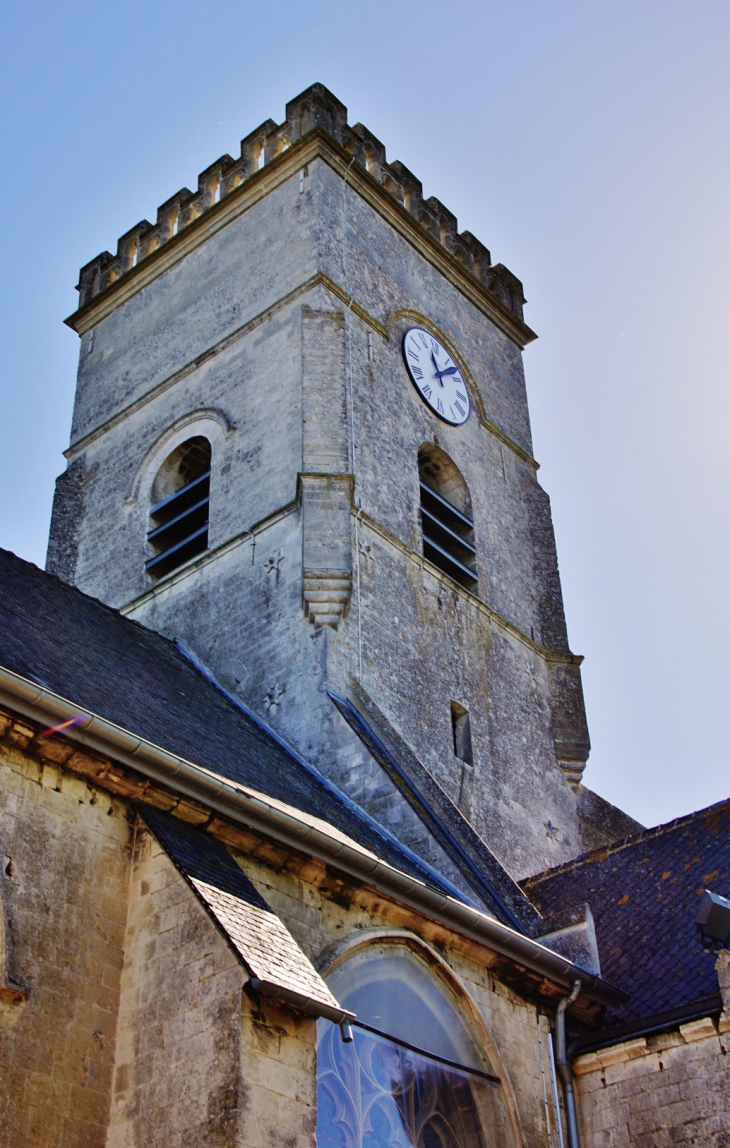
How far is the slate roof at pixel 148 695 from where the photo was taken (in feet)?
26.7

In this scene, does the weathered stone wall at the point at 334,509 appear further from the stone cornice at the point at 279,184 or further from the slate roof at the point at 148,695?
the slate roof at the point at 148,695

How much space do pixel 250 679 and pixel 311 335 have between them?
3.93 meters

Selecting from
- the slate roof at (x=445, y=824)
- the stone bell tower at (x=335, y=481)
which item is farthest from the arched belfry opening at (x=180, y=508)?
the slate roof at (x=445, y=824)

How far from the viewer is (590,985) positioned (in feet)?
28.3

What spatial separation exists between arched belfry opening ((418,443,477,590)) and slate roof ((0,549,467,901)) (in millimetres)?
3300

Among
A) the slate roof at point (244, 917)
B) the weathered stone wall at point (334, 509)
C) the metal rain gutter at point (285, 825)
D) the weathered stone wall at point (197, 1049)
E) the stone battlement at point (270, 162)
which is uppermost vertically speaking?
the stone battlement at point (270, 162)

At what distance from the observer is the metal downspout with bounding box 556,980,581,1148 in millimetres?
8078

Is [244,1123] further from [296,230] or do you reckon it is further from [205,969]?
[296,230]

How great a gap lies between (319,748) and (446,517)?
14.7 feet

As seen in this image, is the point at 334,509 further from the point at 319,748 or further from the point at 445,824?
the point at 445,824

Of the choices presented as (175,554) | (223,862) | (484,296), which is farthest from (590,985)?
(484,296)

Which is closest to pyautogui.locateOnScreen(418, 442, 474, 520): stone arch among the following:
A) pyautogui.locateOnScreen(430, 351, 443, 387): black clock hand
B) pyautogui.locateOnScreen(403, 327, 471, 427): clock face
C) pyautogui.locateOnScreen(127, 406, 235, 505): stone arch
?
pyautogui.locateOnScreen(403, 327, 471, 427): clock face

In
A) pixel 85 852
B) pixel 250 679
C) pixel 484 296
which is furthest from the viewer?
pixel 484 296

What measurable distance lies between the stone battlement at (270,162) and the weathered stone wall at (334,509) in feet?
2.23
